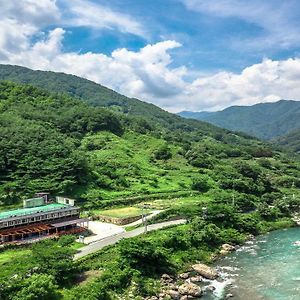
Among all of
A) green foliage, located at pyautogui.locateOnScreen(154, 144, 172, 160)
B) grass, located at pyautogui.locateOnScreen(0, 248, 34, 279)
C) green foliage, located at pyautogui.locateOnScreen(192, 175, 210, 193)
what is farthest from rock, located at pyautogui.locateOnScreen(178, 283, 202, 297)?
green foliage, located at pyautogui.locateOnScreen(154, 144, 172, 160)

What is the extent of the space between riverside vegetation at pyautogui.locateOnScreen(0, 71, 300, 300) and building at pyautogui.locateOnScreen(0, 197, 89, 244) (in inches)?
147

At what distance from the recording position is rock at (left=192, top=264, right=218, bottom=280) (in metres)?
47.2

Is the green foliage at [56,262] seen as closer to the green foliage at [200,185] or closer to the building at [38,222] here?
the building at [38,222]

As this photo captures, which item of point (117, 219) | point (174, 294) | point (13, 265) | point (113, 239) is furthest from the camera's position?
point (117, 219)

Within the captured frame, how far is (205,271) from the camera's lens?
158ft

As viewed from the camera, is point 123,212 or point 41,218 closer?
point 41,218

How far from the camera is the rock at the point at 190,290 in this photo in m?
41.9

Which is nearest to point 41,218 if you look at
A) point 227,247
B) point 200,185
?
point 227,247

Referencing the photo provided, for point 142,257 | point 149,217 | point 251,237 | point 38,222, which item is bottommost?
point 251,237

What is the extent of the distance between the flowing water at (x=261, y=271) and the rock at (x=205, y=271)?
40.1 inches

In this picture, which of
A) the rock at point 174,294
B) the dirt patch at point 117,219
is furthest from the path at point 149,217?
the rock at point 174,294

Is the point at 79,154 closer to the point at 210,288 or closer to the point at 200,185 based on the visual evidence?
the point at 200,185

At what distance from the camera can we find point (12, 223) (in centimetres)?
5400

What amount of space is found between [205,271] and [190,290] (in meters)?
6.21
